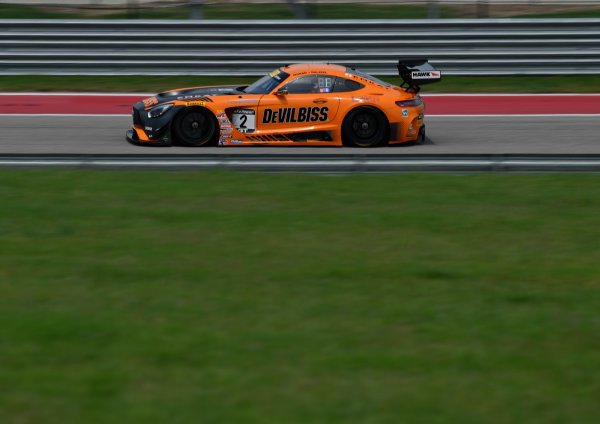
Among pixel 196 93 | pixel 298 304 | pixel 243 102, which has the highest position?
pixel 196 93

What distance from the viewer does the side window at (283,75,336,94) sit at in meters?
11.1

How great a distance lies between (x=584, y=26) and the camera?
1639cm

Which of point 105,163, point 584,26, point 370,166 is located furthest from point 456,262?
point 584,26

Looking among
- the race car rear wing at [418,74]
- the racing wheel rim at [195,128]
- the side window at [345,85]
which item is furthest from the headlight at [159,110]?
the race car rear wing at [418,74]

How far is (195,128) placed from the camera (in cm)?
1095

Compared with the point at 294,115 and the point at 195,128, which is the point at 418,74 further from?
the point at 195,128

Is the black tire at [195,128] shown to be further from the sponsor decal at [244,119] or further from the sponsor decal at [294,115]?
A: the sponsor decal at [294,115]

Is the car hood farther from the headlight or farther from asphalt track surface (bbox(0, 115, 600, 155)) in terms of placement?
asphalt track surface (bbox(0, 115, 600, 155))

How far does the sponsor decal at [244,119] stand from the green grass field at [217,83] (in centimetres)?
524

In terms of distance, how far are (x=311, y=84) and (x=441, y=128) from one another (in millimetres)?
2901

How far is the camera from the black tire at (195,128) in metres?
10.9

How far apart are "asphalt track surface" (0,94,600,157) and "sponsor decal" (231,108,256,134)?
10.7 inches

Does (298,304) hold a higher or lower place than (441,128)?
lower

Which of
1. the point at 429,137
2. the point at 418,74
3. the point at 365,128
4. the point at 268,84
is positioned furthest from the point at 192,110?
the point at 429,137
